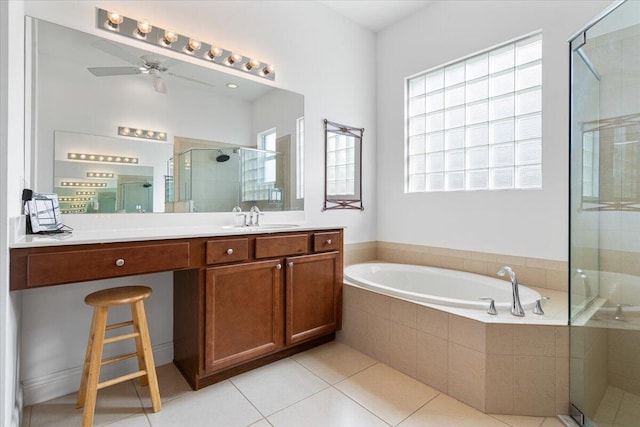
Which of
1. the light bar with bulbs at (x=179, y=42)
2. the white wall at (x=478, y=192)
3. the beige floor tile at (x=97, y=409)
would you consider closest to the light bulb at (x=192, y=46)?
the light bar with bulbs at (x=179, y=42)

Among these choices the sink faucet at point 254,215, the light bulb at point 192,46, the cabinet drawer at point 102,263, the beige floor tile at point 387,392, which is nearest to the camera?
the cabinet drawer at point 102,263

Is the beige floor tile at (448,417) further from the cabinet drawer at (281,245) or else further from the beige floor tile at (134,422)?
the beige floor tile at (134,422)

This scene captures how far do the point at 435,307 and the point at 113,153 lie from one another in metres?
2.09

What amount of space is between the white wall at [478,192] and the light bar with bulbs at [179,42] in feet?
4.62

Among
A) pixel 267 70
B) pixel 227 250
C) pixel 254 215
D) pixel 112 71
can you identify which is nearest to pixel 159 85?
pixel 112 71

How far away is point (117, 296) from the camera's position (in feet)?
5.02

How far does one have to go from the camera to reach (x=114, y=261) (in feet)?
4.64

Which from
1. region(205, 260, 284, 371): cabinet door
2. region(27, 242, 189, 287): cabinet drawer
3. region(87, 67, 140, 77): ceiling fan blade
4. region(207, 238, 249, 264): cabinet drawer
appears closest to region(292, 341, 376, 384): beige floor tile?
region(205, 260, 284, 371): cabinet door

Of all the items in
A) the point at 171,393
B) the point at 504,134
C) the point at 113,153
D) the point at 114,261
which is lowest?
the point at 171,393

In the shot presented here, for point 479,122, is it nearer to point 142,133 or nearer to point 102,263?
point 142,133

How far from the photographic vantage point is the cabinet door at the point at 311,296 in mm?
2068

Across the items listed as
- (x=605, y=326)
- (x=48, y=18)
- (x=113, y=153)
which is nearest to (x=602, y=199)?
(x=605, y=326)

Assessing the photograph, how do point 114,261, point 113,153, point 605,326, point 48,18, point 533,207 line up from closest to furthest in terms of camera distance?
point 114,261 → point 605,326 → point 48,18 → point 113,153 → point 533,207

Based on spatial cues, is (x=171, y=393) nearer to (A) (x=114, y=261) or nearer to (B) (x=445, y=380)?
(A) (x=114, y=261)
